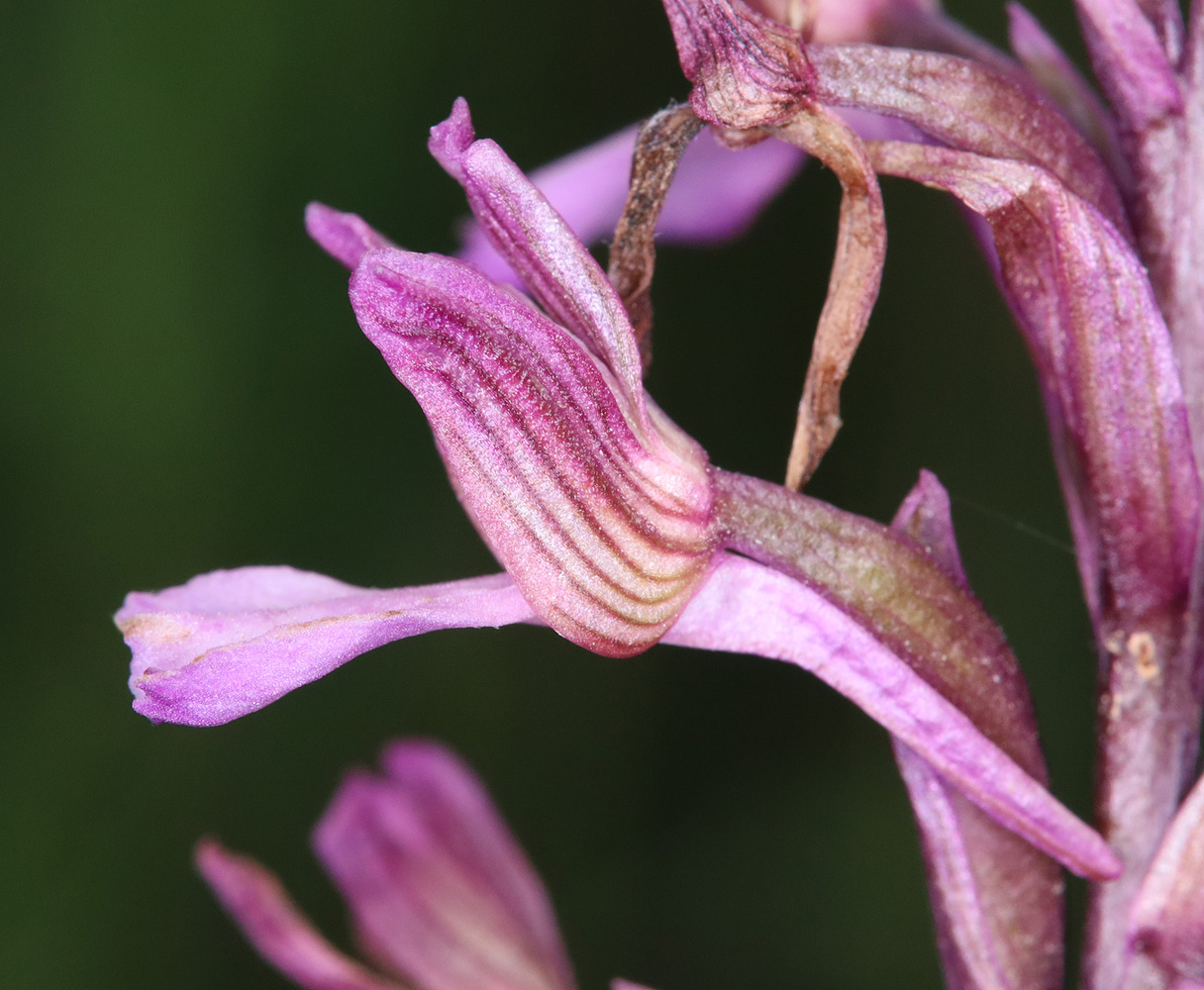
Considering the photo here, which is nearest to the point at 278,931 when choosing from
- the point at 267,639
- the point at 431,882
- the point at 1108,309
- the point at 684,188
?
the point at 431,882

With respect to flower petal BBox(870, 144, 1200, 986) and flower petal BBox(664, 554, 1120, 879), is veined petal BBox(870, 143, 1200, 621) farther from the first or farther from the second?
flower petal BBox(664, 554, 1120, 879)

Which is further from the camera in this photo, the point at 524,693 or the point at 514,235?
the point at 524,693

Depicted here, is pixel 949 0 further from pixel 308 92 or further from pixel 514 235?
pixel 514 235

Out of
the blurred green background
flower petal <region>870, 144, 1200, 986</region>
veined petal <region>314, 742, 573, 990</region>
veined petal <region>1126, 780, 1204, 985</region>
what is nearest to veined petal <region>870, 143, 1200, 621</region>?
flower petal <region>870, 144, 1200, 986</region>

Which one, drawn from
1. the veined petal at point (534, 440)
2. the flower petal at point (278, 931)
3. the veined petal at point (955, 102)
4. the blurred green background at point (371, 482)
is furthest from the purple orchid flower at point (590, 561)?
the blurred green background at point (371, 482)

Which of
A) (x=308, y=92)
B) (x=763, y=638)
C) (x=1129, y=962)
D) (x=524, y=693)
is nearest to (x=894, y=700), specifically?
(x=763, y=638)

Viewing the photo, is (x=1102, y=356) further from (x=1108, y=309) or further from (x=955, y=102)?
(x=955, y=102)
